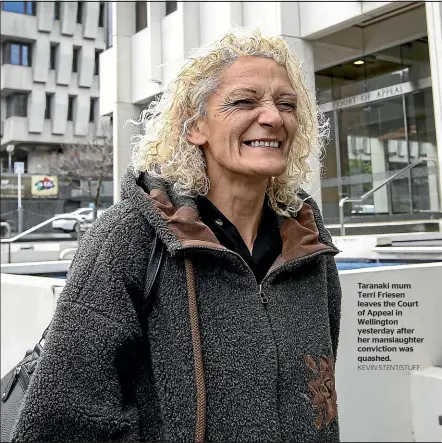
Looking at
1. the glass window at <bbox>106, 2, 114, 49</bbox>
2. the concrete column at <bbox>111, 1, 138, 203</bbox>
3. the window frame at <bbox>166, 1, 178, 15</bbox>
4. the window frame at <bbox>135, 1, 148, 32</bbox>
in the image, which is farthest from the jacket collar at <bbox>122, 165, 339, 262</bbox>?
the window frame at <bbox>166, 1, 178, 15</bbox>

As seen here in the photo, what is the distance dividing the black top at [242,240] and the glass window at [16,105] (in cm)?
438

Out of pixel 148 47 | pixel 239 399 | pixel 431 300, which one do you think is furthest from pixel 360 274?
pixel 148 47

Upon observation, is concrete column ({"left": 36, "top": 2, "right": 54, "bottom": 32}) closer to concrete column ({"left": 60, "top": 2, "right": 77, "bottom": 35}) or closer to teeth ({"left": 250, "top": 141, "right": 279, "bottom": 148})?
concrete column ({"left": 60, "top": 2, "right": 77, "bottom": 35})

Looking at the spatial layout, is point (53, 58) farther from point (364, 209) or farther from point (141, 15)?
point (364, 209)

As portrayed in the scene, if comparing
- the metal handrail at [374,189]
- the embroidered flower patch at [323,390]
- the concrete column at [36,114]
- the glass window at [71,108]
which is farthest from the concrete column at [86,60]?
the embroidered flower patch at [323,390]

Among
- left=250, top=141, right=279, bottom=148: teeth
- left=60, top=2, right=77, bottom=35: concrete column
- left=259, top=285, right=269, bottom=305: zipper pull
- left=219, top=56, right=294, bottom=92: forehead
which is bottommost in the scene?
left=259, top=285, right=269, bottom=305: zipper pull

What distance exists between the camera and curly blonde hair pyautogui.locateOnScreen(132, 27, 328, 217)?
126cm

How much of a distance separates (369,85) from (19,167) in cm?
440

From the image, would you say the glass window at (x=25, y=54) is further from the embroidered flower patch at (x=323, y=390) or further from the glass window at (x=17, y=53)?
the embroidered flower patch at (x=323, y=390)

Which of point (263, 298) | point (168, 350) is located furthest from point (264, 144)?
point (168, 350)

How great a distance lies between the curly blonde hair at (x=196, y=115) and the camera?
126 centimetres

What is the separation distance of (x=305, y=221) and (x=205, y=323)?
45 centimetres

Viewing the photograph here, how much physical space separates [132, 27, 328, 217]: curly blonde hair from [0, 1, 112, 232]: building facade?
13.3 feet

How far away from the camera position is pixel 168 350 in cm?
105
